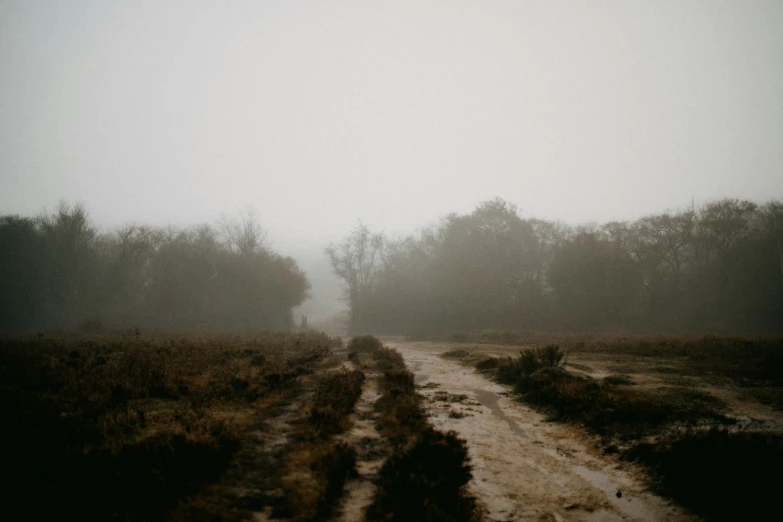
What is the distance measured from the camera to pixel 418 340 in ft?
148

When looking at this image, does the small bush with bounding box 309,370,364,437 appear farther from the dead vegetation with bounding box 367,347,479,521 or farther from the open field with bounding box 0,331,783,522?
the dead vegetation with bounding box 367,347,479,521

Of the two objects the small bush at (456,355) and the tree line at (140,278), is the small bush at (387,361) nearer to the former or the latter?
the small bush at (456,355)

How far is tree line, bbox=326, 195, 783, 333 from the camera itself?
45406 mm

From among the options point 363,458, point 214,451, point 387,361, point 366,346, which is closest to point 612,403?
point 363,458

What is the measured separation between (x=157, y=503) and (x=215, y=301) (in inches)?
2274

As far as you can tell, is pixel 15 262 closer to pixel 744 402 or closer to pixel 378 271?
pixel 378 271

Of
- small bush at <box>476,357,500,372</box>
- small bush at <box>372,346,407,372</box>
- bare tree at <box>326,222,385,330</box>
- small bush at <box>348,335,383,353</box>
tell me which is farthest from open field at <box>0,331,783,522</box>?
bare tree at <box>326,222,385,330</box>

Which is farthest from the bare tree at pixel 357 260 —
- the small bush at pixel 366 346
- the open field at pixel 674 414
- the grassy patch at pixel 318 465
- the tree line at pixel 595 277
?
the grassy patch at pixel 318 465

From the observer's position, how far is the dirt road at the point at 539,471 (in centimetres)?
622

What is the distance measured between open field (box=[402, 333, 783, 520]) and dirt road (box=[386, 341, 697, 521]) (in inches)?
4.7

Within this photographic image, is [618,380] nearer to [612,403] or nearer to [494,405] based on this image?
[612,403]

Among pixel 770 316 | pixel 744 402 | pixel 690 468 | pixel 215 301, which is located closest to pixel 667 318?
pixel 770 316

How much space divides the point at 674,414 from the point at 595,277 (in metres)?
43.8

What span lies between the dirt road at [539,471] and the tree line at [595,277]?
129 ft
